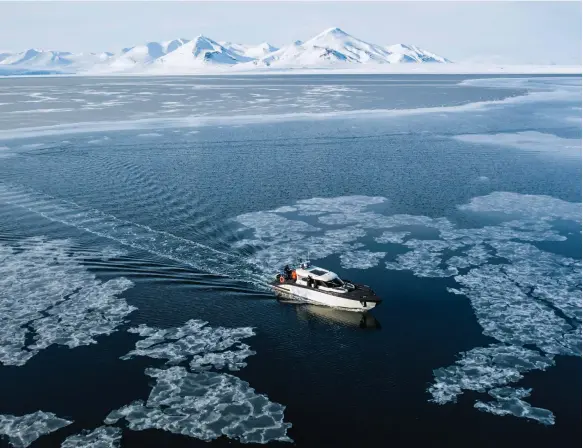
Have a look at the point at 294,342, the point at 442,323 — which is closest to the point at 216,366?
the point at 294,342

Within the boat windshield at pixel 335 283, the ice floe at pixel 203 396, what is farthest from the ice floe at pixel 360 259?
the ice floe at pixel 203 396

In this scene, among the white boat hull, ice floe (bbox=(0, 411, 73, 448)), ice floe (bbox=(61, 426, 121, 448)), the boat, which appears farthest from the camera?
the white boat hull

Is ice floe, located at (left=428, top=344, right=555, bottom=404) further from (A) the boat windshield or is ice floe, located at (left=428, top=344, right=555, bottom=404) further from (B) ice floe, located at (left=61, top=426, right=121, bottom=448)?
(B) ice floe, located at (left=61, top=426, right=121, bottom=448)

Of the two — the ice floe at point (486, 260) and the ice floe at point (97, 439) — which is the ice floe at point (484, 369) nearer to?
the ice floe at point (486, 260)

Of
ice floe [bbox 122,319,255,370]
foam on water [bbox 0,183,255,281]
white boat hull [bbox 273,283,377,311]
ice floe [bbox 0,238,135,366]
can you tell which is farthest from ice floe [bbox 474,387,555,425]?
ice floe [bbox 0,238,135,366]

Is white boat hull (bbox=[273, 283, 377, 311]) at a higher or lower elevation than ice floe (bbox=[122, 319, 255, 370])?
higher
